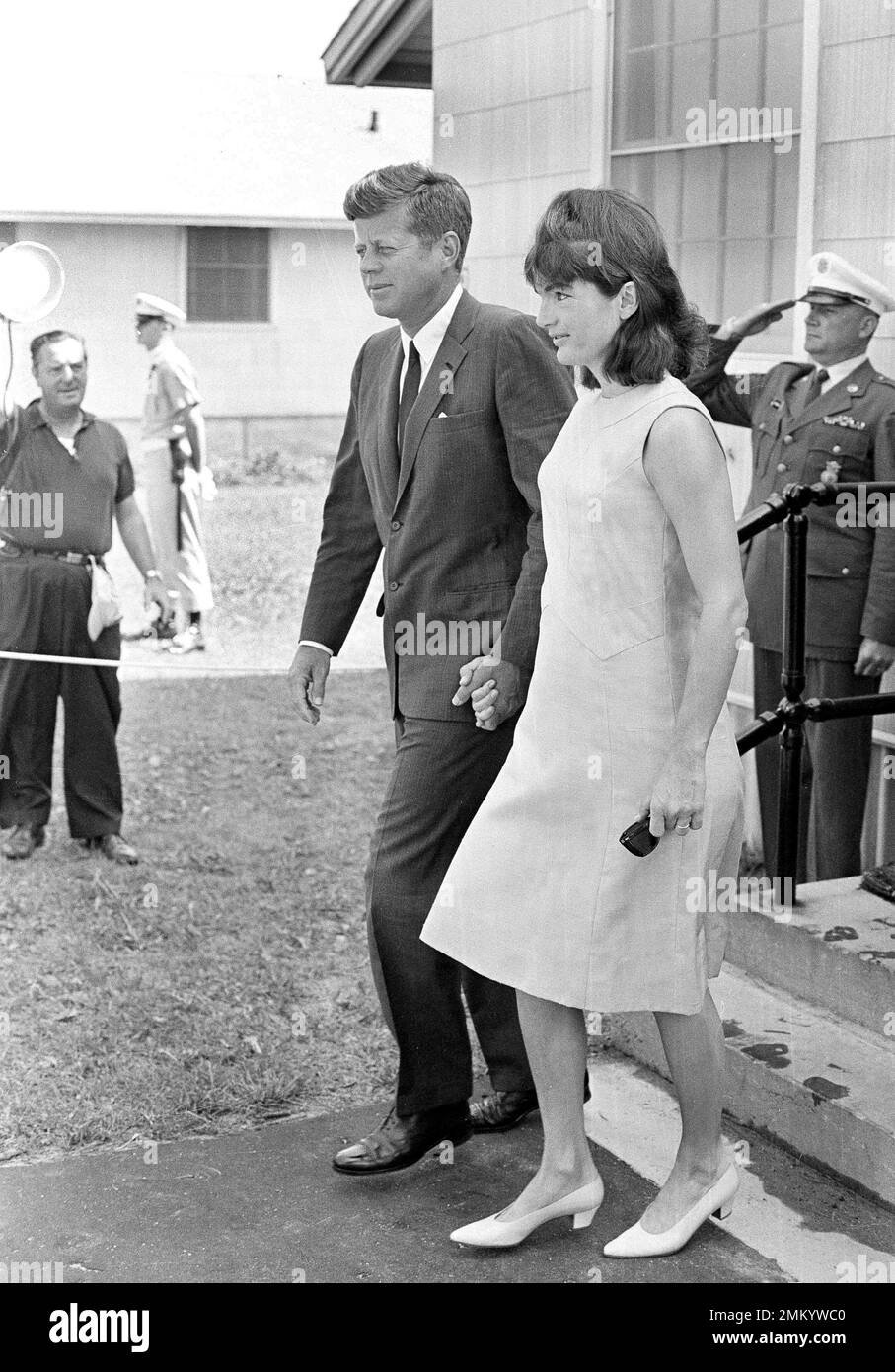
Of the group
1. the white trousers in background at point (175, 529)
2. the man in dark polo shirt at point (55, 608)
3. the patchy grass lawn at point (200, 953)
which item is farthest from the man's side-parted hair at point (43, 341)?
the white trousers in background at point (175, 529)

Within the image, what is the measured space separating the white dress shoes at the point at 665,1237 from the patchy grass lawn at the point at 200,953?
110 cm

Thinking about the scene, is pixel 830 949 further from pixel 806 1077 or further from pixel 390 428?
pixel 390 428

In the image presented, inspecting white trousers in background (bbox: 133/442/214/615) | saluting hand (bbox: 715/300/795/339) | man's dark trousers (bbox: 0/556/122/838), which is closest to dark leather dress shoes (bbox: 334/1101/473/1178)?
saluting hand (bbox: 715/300/795/339)

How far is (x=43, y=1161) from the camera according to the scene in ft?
12.9

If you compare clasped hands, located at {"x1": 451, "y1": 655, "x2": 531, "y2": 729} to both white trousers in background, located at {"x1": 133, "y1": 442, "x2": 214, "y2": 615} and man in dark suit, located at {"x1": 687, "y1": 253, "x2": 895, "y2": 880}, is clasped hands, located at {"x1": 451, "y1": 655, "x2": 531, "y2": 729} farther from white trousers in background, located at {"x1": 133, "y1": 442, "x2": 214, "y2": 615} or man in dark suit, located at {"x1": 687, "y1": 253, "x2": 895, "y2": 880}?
white trousers in background, located at {"x1": 133, "y1": 442, "x2": 214, "y2": 615}

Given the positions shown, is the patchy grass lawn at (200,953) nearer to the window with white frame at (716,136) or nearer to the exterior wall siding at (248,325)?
the window with white frame at (716,136)

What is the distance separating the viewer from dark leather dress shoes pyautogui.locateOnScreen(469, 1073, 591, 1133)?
13.2 ft

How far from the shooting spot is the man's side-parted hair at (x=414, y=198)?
364 cm

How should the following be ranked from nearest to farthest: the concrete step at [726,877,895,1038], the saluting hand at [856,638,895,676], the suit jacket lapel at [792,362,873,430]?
the concrete step at [726,877,895,1038] < the saluting hand at [856,638,895,676] < the suit jacket lapel at [792,362,873,430]

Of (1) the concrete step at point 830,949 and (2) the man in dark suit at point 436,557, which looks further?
(1) the concrete step at point 830,949

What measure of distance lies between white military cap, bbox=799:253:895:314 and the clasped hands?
2.08 meters

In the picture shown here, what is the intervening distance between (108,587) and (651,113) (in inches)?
104

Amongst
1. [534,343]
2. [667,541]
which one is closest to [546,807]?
[667,541]

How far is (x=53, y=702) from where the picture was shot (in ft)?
23.1
